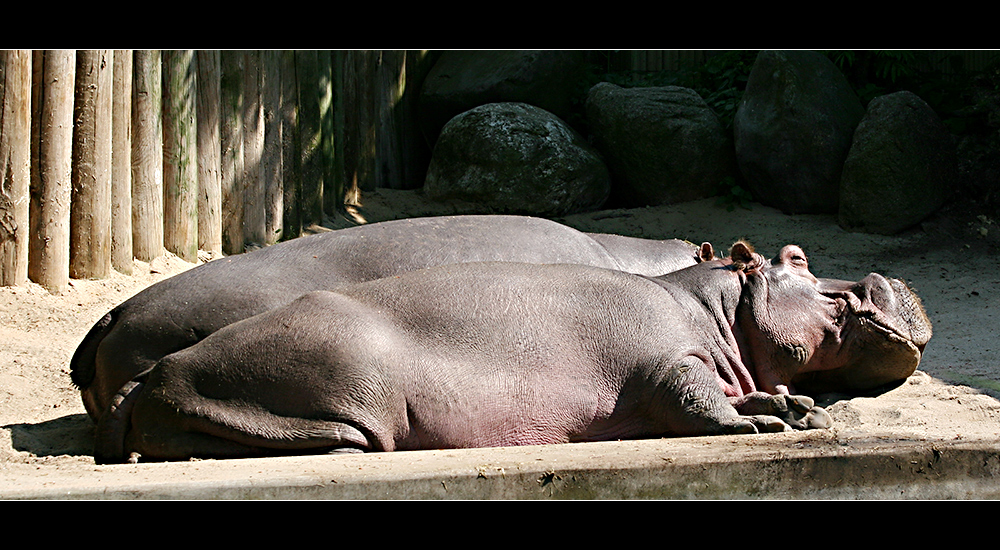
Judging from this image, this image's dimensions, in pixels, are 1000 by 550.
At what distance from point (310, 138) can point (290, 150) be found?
1.62 feet

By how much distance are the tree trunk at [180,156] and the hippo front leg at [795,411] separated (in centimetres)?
413

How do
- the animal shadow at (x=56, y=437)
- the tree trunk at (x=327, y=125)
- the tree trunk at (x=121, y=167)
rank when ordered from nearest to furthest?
the animal shadow at (x=56, y=437) < the tree trunk at (x=121, y=167) < the tree trunk at (x=327, y=125)

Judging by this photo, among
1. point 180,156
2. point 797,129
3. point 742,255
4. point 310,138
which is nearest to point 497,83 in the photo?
point 310,138

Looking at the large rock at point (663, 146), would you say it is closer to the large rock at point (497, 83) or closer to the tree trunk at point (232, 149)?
the large rock at point (497, 83)

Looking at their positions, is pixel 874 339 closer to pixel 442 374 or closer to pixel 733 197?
pixel 442 374

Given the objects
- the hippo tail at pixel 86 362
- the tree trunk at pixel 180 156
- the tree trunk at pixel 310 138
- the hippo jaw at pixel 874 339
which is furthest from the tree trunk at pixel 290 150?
the hippo jaw at pixel 874 339

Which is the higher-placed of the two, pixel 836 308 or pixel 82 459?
pixel 836 308

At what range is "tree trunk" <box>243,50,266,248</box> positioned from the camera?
6992mm

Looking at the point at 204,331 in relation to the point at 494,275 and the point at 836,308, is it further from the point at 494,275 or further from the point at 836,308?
the point at 836,308

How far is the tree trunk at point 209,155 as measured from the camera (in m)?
6.46

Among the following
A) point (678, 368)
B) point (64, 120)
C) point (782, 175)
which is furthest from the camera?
point (782, 175)

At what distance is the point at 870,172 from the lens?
8227mm

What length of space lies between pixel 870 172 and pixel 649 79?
3.53 m
